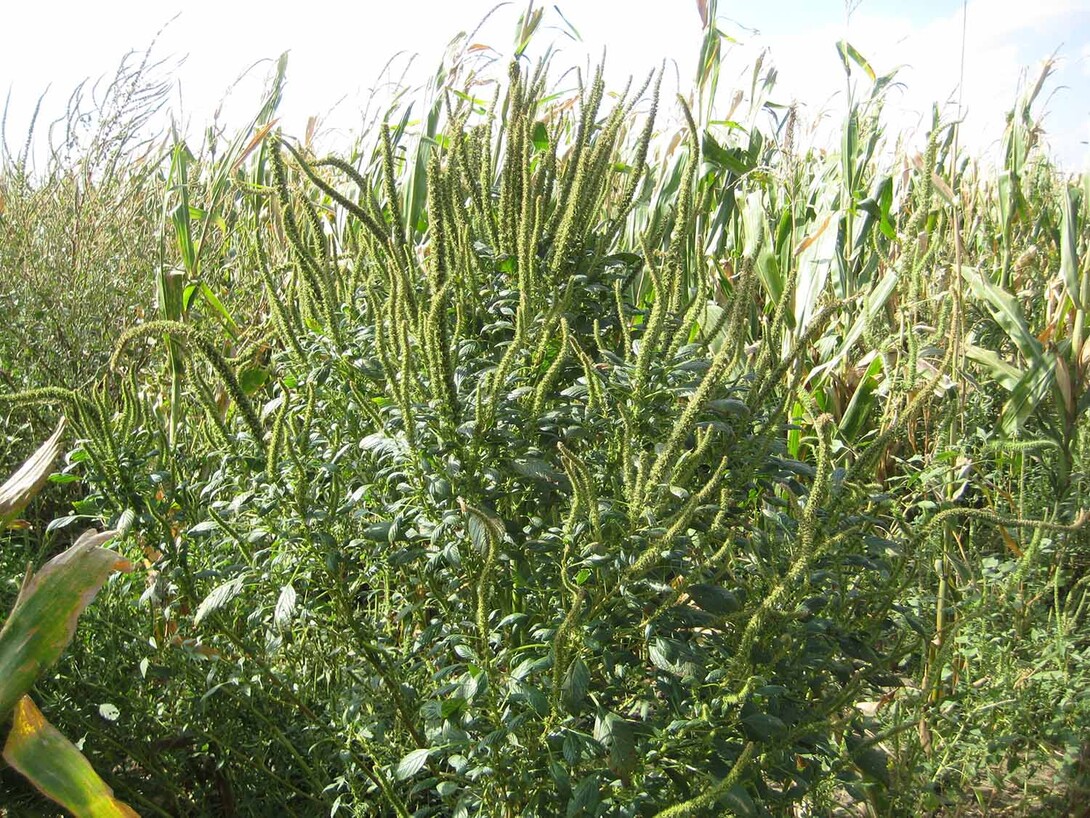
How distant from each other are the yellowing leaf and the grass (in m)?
0.31

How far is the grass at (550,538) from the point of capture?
1521 millimetres

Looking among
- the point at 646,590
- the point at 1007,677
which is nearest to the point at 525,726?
the point at 646,590

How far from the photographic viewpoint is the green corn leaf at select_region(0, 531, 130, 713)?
157 cm

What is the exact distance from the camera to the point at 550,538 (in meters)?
1.61

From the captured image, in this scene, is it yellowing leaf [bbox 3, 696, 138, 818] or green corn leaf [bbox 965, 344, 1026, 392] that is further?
green corn leaf [bbox 965, 344, 1026, 392]

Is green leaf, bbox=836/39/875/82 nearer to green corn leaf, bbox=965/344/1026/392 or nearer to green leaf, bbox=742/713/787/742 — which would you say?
green corn leaf, bbox=965/344/1026/392

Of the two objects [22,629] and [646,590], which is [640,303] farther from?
[22,629]

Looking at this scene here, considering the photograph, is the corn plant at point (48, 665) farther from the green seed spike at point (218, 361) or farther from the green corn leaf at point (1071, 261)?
the green corn leaf at point (1071, 261)

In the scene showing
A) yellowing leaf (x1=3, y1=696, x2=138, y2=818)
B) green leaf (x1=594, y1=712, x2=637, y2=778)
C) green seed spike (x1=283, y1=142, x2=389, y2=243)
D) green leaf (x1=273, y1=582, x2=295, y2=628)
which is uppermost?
green seed spike (x1=283, y1=142, x2=389, y2=243)

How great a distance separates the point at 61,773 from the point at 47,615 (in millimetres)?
250

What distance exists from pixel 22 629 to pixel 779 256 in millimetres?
2209

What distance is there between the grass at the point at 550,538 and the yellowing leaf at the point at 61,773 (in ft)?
1.00

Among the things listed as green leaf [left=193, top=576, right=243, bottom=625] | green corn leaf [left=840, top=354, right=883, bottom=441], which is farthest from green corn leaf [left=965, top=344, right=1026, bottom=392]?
green leaf [left=193, top=576, right=243, bottom=625]

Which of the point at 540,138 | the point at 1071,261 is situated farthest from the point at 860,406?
the point at 540,138
